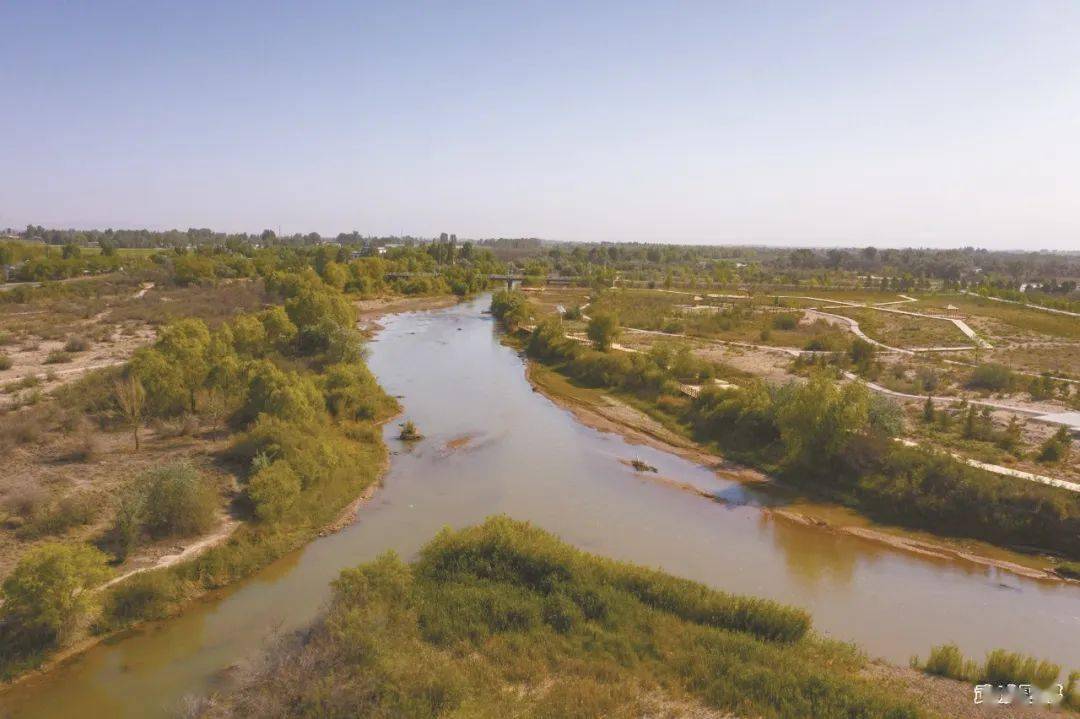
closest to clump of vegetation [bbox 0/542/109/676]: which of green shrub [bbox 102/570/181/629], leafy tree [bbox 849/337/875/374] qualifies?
green shrub [bbox 102/570/181/629]

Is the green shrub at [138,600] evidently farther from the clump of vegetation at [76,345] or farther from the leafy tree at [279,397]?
the clump of vegetation at [76,345]

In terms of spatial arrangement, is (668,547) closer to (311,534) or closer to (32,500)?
(311,534)

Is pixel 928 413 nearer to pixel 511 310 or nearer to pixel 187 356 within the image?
pixel 187 356

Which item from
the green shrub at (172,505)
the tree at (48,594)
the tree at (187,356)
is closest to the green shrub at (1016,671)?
the tree at (48,594)

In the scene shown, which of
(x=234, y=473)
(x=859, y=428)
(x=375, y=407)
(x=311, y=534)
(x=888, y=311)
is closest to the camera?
(x=311, y=534)

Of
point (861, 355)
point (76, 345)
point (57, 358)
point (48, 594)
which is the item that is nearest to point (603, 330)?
point (861, 355)

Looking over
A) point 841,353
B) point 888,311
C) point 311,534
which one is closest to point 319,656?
point 311,534
